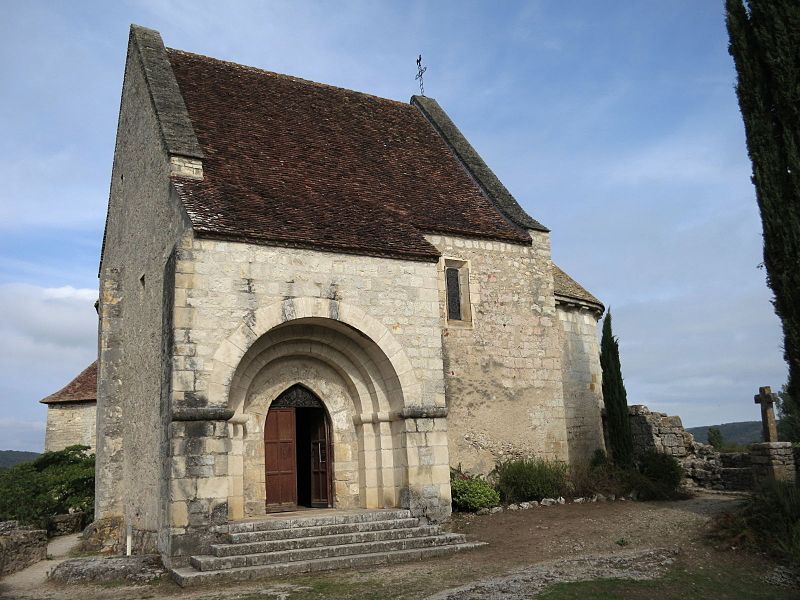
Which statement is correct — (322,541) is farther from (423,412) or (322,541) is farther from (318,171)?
(318,171)

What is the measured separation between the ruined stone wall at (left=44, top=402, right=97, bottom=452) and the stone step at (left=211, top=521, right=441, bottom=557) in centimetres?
1792

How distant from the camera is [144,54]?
14.0 metres

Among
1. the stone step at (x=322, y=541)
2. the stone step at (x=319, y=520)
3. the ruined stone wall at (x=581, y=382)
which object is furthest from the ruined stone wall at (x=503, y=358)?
the stone step at (x=322, y=541)

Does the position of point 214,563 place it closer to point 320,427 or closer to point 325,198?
point 320,427

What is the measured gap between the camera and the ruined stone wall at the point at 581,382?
50.4 ft

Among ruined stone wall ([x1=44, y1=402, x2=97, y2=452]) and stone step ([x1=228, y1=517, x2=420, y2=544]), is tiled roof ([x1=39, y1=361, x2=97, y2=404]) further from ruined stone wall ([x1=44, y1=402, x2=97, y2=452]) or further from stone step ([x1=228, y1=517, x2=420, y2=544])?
stone step ([x1=228, y1=517, x2=420, y2=544])

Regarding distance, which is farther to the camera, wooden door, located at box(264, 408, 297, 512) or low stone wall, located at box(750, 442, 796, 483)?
low stone wall, located at box(750, 442, 796, 483)

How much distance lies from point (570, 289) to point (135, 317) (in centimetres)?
962

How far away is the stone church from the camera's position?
1007cm

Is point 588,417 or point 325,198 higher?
point 325,198

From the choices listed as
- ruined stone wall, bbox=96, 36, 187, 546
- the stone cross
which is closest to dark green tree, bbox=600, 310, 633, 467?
the stone cross

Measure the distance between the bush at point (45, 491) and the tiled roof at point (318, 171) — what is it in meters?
9.81

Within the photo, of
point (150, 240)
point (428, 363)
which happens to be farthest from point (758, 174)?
point (150, 240)

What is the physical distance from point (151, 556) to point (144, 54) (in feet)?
31.5
